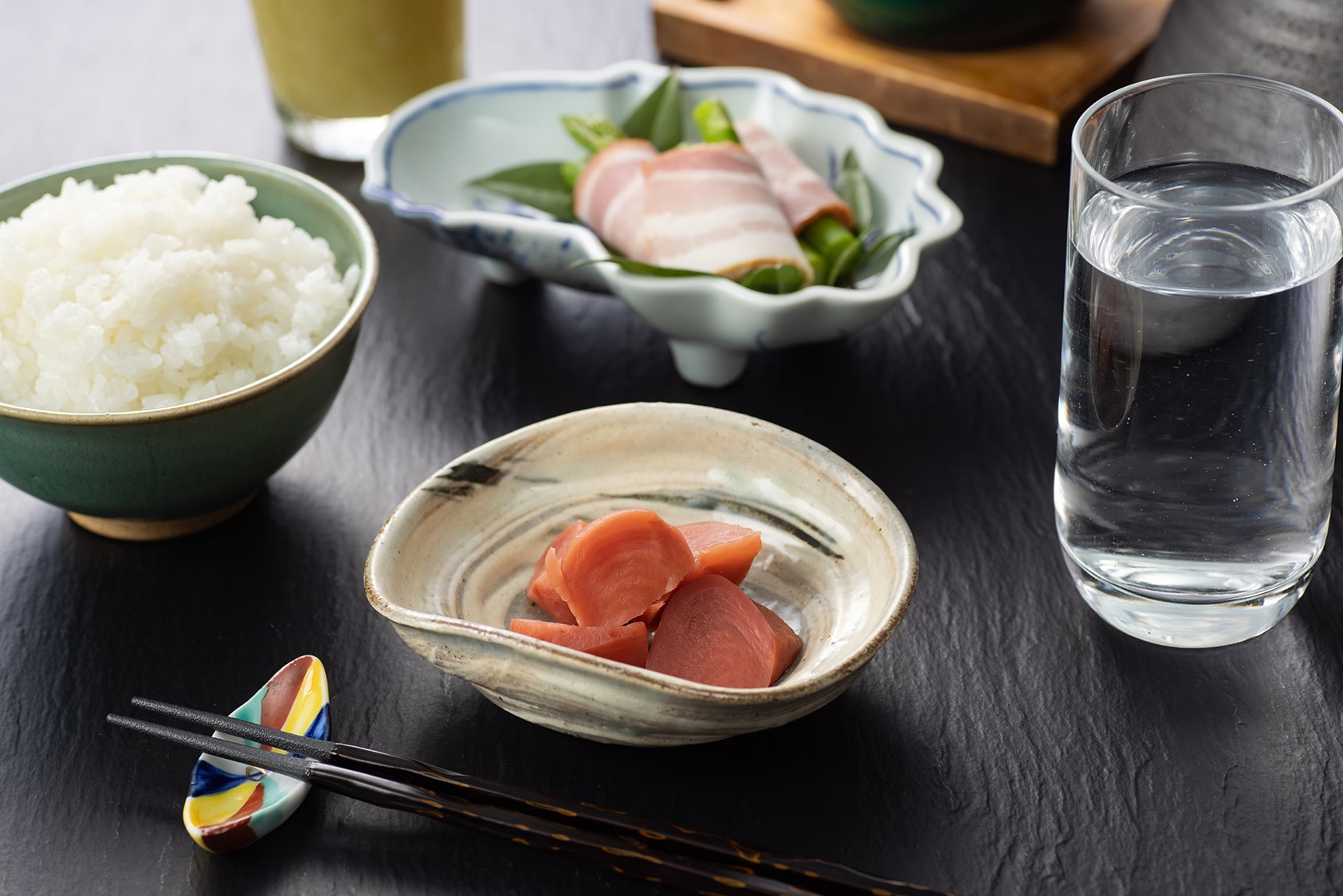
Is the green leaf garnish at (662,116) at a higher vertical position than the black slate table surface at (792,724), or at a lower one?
higher

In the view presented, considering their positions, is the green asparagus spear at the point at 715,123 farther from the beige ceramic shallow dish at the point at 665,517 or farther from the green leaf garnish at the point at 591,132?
the beige ceramic shallow dish at the point at 665,517

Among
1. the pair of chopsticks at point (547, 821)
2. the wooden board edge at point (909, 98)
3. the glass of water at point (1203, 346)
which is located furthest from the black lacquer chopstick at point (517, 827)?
the wooden board edge at point (909, 98)

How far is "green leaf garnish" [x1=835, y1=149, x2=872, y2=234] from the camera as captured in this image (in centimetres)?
147

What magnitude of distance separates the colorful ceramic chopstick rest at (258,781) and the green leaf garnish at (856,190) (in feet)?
2.53

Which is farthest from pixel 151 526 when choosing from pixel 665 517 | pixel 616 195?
pixel 616 195

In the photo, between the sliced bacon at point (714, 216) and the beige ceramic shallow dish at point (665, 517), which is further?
the sliced bacon at point (714, 216)

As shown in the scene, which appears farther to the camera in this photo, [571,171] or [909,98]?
[909,98]

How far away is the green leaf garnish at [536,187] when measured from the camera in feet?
5.04

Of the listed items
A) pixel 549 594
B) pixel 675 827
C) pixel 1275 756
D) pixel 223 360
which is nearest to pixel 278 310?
pixel 223 360

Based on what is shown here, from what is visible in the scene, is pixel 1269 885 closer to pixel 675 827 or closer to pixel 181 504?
pixel 675 827

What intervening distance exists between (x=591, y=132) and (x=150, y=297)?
65 centimetres

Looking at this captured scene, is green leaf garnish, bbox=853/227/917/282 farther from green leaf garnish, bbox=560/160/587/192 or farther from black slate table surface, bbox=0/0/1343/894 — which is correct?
green leaf garnish, bbox=560/160/587/192

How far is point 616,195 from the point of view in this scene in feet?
4.72

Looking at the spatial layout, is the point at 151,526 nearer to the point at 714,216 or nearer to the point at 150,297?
the point at 150,297
